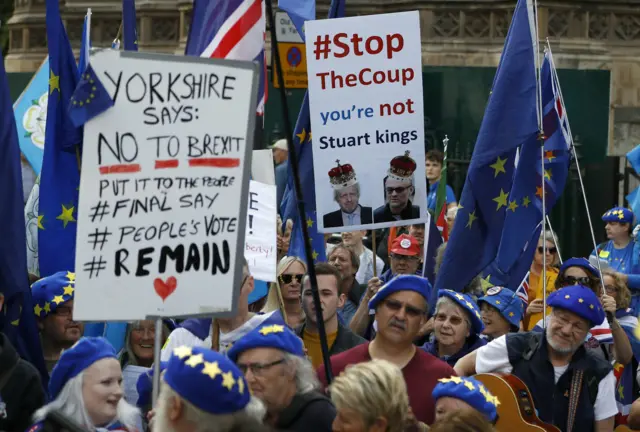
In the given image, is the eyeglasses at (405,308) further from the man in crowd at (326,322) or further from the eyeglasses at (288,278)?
the eyeglasses at (288,278)

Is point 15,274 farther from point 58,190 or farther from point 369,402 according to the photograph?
point 369,402

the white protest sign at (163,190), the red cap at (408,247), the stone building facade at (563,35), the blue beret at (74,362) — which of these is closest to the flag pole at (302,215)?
the white protest sign at (163,190)

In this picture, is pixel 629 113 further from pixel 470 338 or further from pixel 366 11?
pixel 470 338

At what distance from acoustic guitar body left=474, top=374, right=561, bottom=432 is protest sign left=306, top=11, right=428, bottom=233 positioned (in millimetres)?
2616

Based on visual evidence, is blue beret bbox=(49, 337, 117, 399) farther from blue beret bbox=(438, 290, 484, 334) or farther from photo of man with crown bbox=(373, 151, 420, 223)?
photo of man with crown bbox=(373, 151, 420, 223)

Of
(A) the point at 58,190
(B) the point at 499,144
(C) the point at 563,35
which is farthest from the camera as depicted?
(C) the point at 563,35

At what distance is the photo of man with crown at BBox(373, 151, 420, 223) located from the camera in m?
10.1

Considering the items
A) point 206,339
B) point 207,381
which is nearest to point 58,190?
point 206,339

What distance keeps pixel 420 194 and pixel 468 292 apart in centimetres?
74

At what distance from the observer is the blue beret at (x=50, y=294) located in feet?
27.3

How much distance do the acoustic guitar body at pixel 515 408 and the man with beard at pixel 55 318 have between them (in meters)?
2.16

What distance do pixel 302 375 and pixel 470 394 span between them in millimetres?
666

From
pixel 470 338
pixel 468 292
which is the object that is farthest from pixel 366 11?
pixel 470 338

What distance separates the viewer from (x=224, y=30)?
933cm
